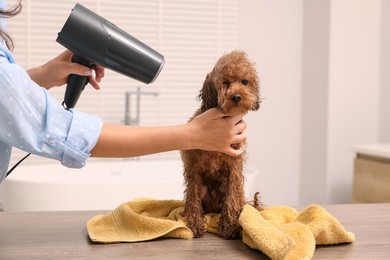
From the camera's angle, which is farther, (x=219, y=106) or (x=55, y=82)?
(x=55, y=82)

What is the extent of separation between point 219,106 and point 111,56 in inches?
9.1

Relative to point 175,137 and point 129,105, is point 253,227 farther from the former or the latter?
point 129,105

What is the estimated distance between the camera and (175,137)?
86 cm

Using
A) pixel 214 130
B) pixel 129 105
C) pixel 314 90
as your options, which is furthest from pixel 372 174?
pixel 214 130

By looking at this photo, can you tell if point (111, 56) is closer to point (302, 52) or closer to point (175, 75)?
point (175, 75)

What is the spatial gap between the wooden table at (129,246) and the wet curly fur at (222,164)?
0.05 meters

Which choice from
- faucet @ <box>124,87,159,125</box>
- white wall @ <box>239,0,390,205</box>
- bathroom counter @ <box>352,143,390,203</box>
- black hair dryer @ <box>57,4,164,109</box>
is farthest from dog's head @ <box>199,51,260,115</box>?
white wall @ <box>239,0,390,205</box>

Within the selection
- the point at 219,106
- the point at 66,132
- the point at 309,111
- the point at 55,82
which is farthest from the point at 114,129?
the point at 309,111

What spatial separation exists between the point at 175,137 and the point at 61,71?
14.1 inches

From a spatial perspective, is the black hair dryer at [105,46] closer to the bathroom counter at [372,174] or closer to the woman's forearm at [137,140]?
the woman's forearm at [137,140]

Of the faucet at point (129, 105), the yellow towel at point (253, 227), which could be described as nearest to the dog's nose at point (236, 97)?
the yellow towel at point (253, 227)

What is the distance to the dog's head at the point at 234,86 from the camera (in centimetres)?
88

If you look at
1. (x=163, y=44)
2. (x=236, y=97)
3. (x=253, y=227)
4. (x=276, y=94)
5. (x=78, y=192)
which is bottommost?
(x=78, y=192)

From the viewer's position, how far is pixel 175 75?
2.96 meters
